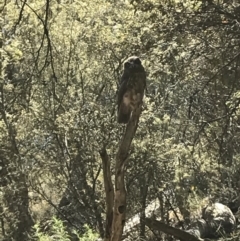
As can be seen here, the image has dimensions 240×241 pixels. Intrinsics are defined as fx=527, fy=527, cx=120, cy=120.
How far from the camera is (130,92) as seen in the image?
3.49 meters

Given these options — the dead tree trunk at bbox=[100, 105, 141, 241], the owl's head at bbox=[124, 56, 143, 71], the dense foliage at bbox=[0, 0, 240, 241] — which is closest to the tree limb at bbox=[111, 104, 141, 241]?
the dead tree trunk at bbox=[100, 105, 141, 241]

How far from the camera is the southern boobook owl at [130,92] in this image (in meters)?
3.47

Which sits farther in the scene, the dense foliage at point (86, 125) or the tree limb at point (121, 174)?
the dense foliage at point (86, 125)

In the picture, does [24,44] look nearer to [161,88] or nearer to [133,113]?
[161,88]

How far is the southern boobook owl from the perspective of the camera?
3.47 meters

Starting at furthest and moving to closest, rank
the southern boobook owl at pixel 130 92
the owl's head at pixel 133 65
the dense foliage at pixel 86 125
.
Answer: the dense foliage at pixel 86 125 → the owl's head at pixel 133 65 → the southern boobook owl at pixel 130 92

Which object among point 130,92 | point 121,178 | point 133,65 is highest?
point 133,65

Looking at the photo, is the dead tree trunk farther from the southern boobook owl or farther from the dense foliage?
the dense foliage

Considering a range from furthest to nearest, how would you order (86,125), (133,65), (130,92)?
(86,125)
(133,65)
(130,92)

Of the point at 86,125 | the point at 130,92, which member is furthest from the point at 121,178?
the point at 86,125

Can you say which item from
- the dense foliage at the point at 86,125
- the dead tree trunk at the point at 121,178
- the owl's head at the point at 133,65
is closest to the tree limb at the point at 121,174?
the dead tree trunk at the point at 121,178

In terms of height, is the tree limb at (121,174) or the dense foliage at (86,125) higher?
the dense foliage at (86,125)

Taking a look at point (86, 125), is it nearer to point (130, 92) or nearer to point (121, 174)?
point (121, 174)

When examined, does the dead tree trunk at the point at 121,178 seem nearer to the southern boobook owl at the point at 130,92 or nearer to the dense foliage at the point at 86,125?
the southern boobook owl at the point at 130,92
